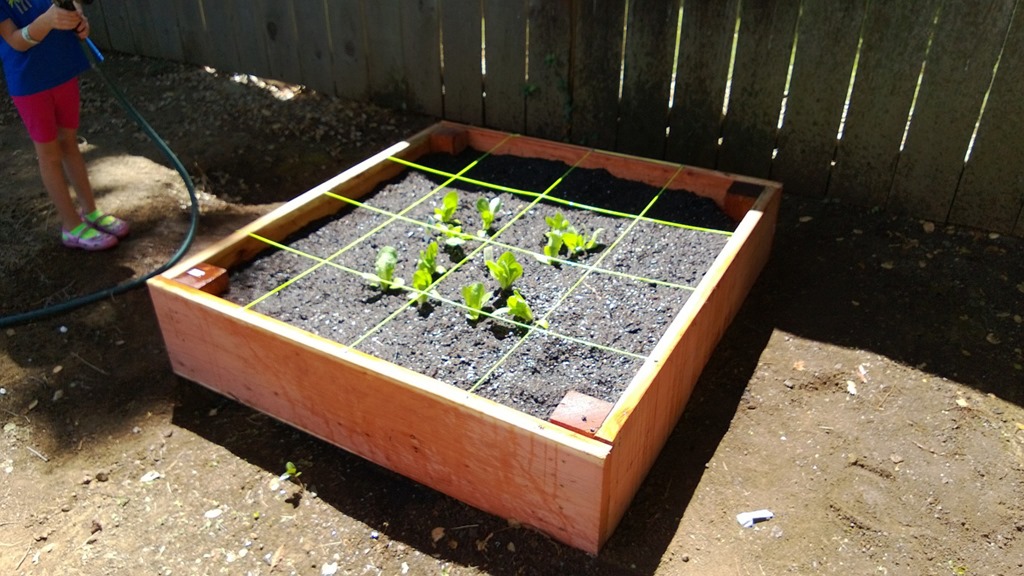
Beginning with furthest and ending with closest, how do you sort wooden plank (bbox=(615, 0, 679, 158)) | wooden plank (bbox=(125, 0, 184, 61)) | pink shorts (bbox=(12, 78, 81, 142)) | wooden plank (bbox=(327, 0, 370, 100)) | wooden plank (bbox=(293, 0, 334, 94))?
wooden plank (bbox=(125, 0, 184, 61)), wooden plank (bbox=(293, 0, 334, 94)), wooden plank (bbox=(327, 0, 370, 100)), wooden plank (bbox=(615, 0, 679, 158)), pink shorts (bbox=(12, 78, 81, 142))

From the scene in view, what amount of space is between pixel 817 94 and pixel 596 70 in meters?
1.01

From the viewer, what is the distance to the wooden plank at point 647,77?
3.54 metres

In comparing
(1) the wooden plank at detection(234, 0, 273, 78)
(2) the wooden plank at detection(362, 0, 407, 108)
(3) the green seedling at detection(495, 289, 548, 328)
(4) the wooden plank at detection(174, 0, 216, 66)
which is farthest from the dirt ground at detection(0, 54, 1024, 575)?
(4) the wooden plank at detection(174, 0, 216, 66)

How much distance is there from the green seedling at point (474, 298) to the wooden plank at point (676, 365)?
0.63 metres

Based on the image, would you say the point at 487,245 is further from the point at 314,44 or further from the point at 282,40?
the point at 282,40

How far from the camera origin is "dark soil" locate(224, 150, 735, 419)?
7.93ft

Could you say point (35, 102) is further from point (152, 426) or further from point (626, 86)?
point (626, 86)

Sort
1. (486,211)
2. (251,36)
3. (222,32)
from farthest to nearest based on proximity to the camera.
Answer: (222,32), (251,36), (486,211)

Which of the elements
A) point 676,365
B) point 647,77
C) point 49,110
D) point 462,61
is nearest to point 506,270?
point 676,365

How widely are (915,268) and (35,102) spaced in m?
3.57

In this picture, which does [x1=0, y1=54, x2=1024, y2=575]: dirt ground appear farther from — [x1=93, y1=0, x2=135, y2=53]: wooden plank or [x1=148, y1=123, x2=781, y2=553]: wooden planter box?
[x1=93, y1=0, x2=135, y2=53]: wooden plank

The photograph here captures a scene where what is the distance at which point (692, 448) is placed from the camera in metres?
2.54

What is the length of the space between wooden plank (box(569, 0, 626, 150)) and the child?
6.93 feet

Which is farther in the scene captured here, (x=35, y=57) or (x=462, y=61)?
(x=462, y=61)
